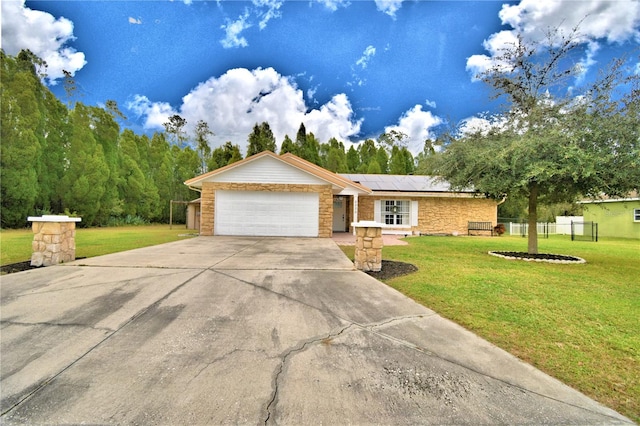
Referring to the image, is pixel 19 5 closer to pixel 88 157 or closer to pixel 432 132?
pixel 432 132

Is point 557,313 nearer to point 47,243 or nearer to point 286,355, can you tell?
point 286,355

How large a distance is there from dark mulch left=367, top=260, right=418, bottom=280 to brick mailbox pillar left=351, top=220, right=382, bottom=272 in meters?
0.20

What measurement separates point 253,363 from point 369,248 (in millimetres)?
4364

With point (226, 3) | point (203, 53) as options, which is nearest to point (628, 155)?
point (226, 3)

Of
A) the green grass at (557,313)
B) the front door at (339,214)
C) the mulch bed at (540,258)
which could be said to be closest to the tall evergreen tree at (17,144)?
the front door at (339,214)

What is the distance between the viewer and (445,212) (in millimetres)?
18906

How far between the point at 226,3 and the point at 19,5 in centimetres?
640

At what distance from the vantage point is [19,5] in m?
8.55

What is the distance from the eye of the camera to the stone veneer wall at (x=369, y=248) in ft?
21.5

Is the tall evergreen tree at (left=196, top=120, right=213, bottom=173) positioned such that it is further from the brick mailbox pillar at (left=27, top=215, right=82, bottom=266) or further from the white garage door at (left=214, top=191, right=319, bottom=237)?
the brick mailbox pillar at (left=27, top=215, right=82, bottom=266)

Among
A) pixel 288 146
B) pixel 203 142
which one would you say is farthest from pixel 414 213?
pixel 203 142

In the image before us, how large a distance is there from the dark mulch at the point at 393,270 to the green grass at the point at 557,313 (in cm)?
25

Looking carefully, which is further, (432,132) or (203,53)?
(203,53)

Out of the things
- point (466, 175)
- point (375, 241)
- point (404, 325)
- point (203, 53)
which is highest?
point (203, 53)
